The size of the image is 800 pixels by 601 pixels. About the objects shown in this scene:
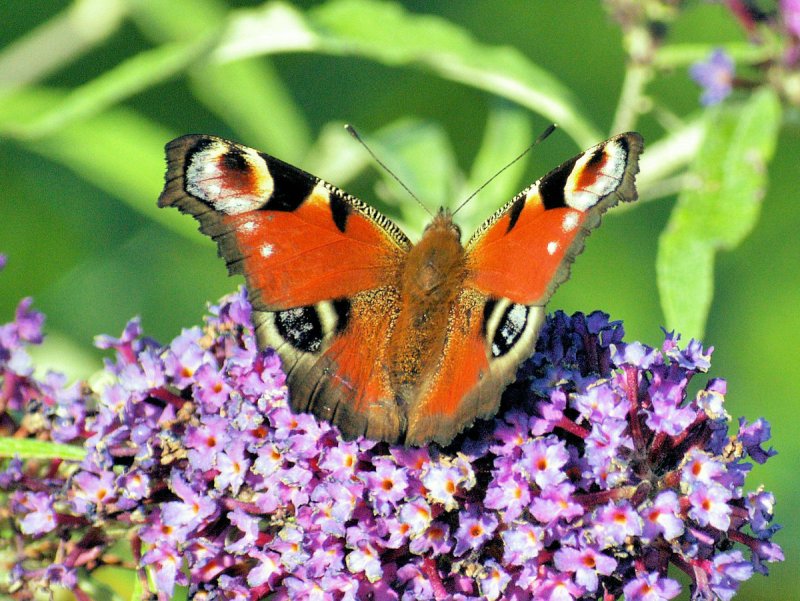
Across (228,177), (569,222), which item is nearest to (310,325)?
(228,177)

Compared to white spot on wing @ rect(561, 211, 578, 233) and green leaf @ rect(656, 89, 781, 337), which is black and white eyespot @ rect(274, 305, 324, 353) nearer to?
white spot on wing @ rect(561, 211, 578, 233)

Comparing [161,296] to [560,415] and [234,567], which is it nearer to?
[234,567]

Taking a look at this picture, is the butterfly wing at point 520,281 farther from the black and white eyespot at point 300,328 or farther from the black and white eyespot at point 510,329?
the black and white eyespot at point 300,328

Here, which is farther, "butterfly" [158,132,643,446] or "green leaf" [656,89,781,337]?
"green leaf" [656,89,781,337]

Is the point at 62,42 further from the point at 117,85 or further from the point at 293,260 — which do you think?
the point at 293,260

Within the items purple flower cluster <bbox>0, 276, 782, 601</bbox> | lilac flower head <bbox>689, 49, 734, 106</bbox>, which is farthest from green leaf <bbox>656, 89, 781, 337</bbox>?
purple flower cluster <bbox>0, 276, 782, 601</bbox>

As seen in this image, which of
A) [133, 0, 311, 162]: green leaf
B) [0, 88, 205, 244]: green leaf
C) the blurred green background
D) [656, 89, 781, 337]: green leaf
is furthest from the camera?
[133, 0, 311, 162]: green leaf
